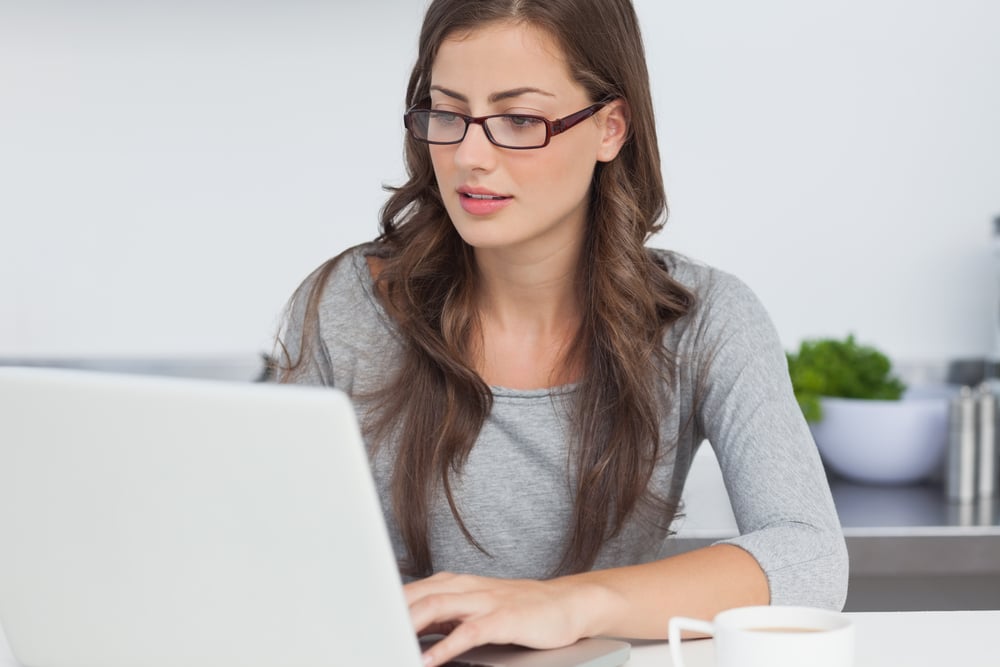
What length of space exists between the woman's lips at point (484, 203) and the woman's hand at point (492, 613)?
0.47m

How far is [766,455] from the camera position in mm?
1271

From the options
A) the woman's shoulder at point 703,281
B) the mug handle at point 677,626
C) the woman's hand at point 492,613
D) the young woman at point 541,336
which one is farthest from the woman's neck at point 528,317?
the mug handle at point 677,626

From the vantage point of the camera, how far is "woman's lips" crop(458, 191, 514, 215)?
4.22ft

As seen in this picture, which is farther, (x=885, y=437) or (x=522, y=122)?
(x=885, y=437)

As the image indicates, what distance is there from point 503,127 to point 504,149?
0.09 feet

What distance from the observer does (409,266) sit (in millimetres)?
1500

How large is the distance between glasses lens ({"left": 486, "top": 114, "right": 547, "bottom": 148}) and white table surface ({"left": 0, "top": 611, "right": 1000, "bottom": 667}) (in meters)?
0.56

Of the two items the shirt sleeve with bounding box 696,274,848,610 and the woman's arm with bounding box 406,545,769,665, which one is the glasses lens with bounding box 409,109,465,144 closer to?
the shirt sleeve with bounding box 696,274,848,610

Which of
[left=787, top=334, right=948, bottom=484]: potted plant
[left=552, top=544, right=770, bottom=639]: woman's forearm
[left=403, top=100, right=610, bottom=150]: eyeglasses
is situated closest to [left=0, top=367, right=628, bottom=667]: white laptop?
[left=552, top=544, right=770, bottom=639]: woman's forearm

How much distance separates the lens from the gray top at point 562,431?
1.29 meters

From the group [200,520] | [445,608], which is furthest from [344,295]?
[200,520]

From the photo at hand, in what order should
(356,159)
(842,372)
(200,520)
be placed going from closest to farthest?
(200,520)
(842,372)
(356,159)

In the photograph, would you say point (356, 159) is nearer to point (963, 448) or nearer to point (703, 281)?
point (703, 281)

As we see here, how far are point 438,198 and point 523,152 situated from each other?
0.25 meters
